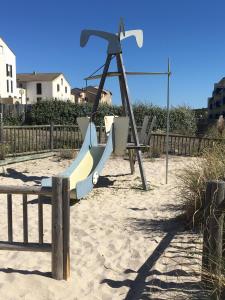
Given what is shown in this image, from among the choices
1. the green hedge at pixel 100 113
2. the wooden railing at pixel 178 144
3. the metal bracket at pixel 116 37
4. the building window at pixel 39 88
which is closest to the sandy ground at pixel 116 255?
the metal bracket at pixel 116 37

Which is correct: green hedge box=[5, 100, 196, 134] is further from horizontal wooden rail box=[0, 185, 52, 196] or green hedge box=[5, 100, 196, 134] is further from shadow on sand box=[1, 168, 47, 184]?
horizontal wooden rail box=[0, 185, 52, 196]

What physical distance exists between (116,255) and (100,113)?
919 inches

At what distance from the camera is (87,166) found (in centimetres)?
849

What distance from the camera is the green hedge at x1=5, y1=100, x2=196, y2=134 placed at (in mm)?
27969

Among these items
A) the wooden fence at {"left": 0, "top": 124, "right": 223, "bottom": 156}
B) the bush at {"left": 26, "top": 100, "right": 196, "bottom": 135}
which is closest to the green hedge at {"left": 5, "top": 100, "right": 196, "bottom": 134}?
the bush at {"left": 26, "top": 100, "right": 196, "bottom": 135}

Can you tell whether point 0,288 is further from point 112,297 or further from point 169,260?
point 169,260

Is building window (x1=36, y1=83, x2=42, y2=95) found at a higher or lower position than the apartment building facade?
higher

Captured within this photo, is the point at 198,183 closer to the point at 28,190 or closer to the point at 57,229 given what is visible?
the point at 57,229

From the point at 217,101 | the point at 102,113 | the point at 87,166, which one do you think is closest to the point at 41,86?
the point at 217,101

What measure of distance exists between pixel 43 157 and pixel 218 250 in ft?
33.9

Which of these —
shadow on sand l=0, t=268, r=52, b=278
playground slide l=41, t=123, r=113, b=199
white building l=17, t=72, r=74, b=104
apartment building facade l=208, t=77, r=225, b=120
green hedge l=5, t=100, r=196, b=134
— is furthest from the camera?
white building l=17, t=72, r=74, b=104

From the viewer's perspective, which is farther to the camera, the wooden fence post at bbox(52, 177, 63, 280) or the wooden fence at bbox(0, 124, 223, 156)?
the wooden fence at bbox(0, 124, 223, 156)

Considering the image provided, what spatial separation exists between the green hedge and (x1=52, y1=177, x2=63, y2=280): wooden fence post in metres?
23.3

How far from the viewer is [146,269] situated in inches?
166
